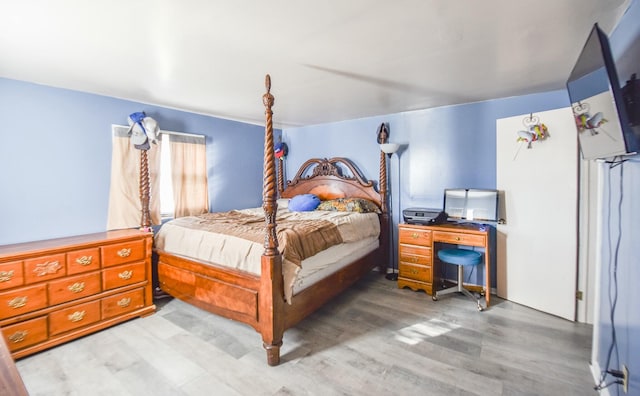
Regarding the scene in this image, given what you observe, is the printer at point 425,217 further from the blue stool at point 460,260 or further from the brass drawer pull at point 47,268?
the brass drawer pull at point 47,268

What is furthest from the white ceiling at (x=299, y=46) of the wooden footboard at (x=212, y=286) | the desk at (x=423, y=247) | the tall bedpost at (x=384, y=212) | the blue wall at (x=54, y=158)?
the wooden footboard at (x=212, y=286)

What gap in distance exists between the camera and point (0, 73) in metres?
2.37

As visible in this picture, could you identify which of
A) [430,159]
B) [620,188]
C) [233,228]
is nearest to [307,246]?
[233,228]

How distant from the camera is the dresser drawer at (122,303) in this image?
2516 millimetres

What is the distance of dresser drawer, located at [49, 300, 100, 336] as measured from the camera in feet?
7.36

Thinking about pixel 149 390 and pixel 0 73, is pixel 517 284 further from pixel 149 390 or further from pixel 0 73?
pixel 0 73

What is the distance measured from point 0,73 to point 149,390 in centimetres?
299

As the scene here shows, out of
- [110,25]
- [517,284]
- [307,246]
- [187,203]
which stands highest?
[110,25]

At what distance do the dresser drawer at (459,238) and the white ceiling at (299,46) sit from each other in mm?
1598

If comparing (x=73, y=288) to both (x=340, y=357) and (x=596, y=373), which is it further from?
(x=596, y=373)

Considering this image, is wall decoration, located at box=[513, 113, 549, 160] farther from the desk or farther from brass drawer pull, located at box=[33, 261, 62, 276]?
brass drawer pull, located at box=[33, 261, 62, 276]

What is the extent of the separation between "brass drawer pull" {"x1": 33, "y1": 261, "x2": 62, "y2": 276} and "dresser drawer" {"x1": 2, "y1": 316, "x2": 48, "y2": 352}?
1.19 feet

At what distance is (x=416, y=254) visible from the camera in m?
3.25

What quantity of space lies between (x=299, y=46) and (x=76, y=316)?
2.95m
